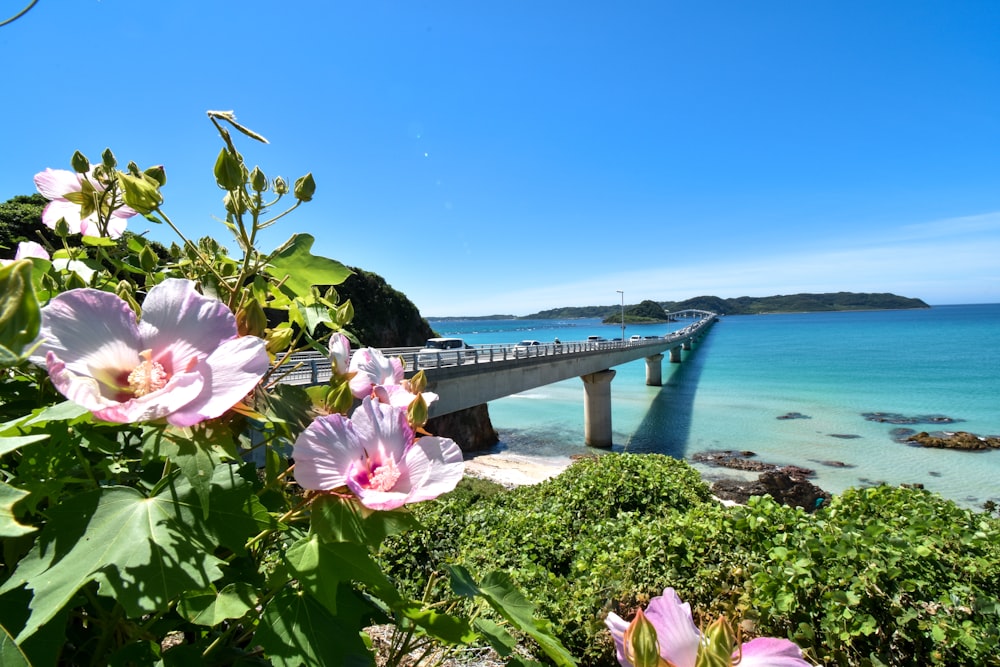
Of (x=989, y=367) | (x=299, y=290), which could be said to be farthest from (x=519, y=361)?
(x=989, y=367)

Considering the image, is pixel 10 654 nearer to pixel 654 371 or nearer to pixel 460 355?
pixel 460 355

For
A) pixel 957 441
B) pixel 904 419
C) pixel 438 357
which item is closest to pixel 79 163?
pixel 438 357

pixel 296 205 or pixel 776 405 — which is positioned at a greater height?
pixel 296 205

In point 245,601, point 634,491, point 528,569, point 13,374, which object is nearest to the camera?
point 245,601

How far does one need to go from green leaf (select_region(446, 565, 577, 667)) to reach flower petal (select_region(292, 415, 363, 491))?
1.74ft

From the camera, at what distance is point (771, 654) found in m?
0.73

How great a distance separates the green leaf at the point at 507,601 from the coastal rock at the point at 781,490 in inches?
527

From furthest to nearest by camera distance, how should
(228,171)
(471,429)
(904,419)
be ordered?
(904,419) → (471,429) → (228,171)

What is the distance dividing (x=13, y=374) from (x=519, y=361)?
20.0 m

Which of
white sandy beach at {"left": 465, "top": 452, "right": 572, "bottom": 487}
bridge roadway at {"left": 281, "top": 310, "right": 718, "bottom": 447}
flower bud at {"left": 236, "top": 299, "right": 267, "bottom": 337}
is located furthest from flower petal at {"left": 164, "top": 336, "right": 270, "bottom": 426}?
white sandy beach at {"left": 465, "top": 452, "right": 572, "bottom": 487}

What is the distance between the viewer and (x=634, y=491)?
6129mm

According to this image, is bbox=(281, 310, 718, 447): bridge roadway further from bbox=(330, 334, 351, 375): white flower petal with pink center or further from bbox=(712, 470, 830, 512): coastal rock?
bbox=(712, 470, 830, 512): coastal rock

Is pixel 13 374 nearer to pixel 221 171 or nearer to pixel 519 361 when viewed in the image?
pixel 221 171

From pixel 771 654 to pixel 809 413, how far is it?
41385 millimetres
